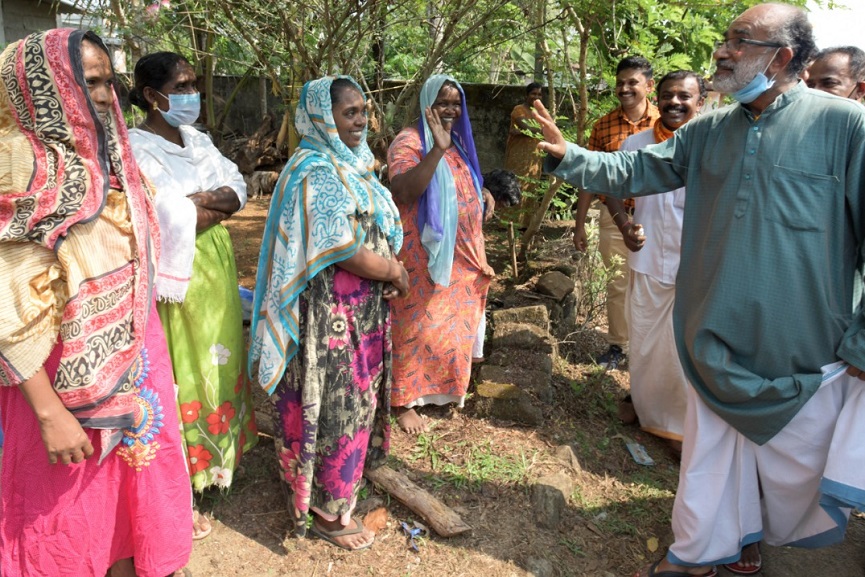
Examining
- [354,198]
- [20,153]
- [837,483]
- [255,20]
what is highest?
[255,20]

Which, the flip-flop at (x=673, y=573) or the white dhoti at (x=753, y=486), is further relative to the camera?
the flip-flop at (x=673, y=573)

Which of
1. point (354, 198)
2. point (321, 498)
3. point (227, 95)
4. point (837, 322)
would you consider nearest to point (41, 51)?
point (354, 198)

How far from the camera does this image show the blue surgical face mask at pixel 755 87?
2.38 meters

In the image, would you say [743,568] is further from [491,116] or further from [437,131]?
[491,116]

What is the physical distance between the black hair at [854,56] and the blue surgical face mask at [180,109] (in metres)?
3.28

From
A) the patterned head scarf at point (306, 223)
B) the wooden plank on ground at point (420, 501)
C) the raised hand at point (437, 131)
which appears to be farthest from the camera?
the raised hand at point (437, 131)

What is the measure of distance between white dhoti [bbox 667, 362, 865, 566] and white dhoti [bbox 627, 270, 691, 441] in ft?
3.28

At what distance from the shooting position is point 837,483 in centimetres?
231

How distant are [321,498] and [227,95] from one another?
33.7ft

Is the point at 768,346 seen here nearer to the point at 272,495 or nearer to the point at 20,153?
the point at 272,495

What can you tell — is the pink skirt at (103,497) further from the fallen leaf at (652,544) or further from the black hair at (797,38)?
the black hair at (797,38)

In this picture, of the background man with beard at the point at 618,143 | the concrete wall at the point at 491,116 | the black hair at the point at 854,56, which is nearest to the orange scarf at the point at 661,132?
the background man with beard at the point at 618,143

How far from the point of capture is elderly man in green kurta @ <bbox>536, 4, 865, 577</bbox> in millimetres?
2316

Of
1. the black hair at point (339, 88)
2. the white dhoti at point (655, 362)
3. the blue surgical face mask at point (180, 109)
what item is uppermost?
the black hair at point (339, 88)
